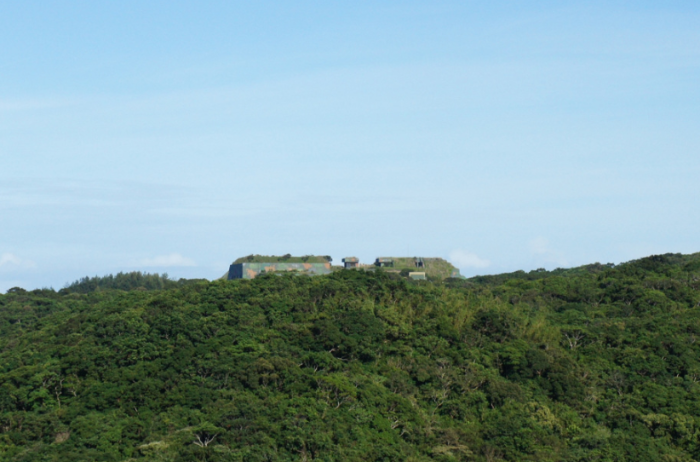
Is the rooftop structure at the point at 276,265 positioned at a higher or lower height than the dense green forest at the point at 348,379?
higher

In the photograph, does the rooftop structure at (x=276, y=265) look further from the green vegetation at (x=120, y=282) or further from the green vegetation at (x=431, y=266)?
the green vegetation at (x=120, y=282)

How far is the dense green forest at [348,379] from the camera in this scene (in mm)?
51594

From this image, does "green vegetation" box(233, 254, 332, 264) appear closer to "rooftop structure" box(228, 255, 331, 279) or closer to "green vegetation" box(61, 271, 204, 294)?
"rooftop structure" box(228, 255, 331, 279)

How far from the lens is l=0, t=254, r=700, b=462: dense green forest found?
51.6 m

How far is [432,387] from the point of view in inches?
2303

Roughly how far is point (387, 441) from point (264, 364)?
1061cm

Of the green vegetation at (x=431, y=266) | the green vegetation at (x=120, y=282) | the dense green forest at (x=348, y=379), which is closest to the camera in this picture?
the dense green forest at (x=348, y=379)

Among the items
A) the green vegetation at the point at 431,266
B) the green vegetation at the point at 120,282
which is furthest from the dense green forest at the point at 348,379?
the green vegetation at the point at 120,282

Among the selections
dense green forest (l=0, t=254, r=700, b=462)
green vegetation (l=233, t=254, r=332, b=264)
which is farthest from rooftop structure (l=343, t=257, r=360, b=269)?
dense green forest (l=0, t=254, r=700, b=462)

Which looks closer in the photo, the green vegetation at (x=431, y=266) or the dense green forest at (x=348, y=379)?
the dense green forest at (x=348, y=379)

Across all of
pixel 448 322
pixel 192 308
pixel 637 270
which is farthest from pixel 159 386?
pixel 637 270

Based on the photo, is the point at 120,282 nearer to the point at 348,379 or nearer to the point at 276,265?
the point at 276,265

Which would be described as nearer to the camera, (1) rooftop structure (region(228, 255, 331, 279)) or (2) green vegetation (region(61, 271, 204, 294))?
(1) rooftop structure (region(228, 255, 331, 279))

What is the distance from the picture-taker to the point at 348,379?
56.5 meters
